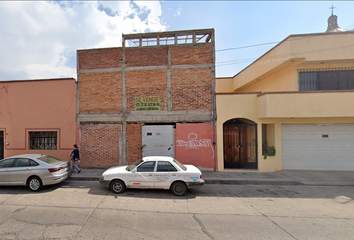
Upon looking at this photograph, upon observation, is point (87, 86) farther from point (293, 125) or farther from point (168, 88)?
point (293, 125)

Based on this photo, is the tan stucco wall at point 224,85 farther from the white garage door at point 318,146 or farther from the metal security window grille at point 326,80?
the white garage door at point 318,146

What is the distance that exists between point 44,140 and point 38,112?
5.83 ft

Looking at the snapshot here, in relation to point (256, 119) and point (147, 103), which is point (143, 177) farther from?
point (256, 119)

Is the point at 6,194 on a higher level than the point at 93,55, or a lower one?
lower

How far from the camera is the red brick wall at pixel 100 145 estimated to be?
8930mm

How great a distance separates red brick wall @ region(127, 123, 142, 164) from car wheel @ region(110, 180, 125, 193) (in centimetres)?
327

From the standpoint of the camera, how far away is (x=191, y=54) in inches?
352

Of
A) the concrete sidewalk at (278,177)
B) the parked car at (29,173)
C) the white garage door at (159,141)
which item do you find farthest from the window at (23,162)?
the white garage door at (159,141)

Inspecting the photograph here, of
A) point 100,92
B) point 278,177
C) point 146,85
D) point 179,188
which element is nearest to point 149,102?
point 146,85

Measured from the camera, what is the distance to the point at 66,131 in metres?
9.33

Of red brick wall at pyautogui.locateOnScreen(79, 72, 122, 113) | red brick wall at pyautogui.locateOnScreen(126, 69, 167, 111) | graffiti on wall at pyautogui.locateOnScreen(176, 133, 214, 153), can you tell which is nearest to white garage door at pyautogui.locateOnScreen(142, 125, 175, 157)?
graffiti on wall at pyautogui.locateOnScreen(176, 133, 214, 153)

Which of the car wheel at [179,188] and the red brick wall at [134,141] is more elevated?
the red brick wall at [134,141]

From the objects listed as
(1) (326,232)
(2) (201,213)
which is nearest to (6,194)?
(2) (201,213)

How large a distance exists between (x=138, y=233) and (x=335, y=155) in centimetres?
1102
